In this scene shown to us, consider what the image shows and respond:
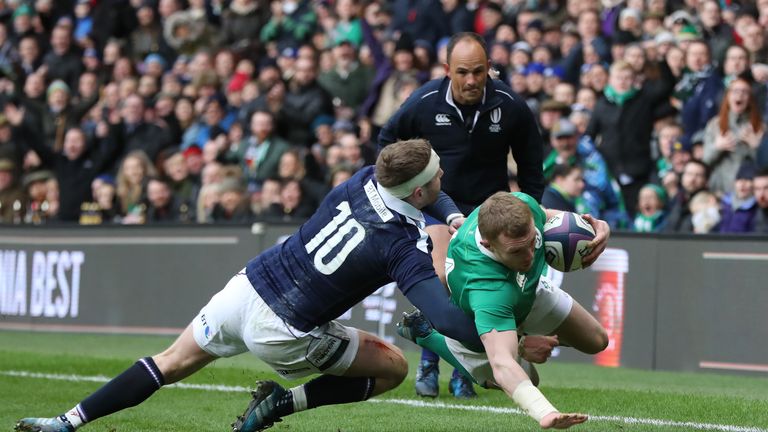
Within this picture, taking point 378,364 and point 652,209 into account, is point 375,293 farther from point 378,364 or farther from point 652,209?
point 378,364

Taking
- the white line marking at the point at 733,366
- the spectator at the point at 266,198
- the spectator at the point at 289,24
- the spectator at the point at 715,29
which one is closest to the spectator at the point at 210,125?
the spectator at the point at 289,24

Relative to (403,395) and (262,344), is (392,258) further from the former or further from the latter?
(403,395)

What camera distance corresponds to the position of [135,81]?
20438 millimetres

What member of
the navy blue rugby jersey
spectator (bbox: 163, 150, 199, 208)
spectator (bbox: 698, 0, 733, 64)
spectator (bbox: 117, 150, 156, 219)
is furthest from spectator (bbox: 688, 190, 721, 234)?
spectator (bbox: 117, 150, 156, 219)

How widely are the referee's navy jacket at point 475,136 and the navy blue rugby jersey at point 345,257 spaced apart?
5.94 feet

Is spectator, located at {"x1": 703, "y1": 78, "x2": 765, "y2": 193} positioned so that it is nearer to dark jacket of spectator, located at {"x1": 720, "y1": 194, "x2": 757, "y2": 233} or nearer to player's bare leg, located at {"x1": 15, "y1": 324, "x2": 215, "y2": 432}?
dark jacket of spectator, located at {"x1": 720, "y1": 194, "x2": 757, "y2": 233}

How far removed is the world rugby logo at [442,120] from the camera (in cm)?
927

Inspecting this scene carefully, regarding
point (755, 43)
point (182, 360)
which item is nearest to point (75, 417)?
point (182, 360)

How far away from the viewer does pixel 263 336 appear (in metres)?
7.40

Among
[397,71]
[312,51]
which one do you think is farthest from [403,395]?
[312,51]

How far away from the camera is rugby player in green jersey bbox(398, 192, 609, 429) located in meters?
6.54

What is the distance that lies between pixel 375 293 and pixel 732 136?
3969 millimetres

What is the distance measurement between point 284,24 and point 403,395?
1100cm

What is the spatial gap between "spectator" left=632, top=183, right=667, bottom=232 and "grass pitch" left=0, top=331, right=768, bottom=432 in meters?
1.86
